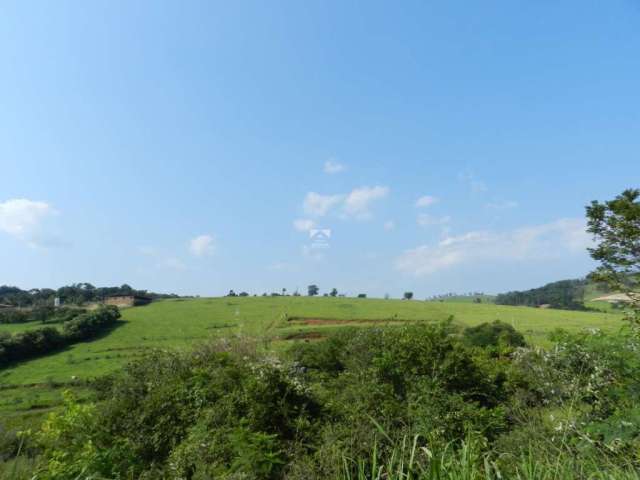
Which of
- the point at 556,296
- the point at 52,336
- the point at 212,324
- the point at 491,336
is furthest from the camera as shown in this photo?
the point at 556,296

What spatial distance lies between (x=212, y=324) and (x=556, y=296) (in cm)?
9607

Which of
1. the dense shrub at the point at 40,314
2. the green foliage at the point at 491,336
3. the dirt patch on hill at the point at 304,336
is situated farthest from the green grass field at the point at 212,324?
the dense shrub at the point at 40,314

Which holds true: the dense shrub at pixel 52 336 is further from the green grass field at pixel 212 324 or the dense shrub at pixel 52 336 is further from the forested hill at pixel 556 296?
the forested hill at pixel 556 296

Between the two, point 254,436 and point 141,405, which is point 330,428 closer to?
point 254,436

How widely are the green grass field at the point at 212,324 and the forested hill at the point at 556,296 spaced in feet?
90.7

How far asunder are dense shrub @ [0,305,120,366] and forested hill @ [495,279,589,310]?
97.7m

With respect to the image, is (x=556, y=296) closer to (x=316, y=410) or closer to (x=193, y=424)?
(x=316, y=410)

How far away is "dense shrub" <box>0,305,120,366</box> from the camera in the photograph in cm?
5203

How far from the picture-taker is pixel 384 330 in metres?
15.9

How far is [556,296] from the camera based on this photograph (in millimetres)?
113000

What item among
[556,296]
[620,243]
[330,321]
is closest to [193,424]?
[620,243]

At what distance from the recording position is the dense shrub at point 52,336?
52.0 m

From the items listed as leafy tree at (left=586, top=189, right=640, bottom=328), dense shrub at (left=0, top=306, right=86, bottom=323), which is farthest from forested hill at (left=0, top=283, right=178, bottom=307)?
leafy tree at (left=586, top=189, right=640, bottom=328)

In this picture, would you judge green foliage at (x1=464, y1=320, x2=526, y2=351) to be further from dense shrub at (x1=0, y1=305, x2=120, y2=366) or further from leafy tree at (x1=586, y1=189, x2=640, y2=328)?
dense shrub at (x1=0, y1=305, x2=120, y2=366)
